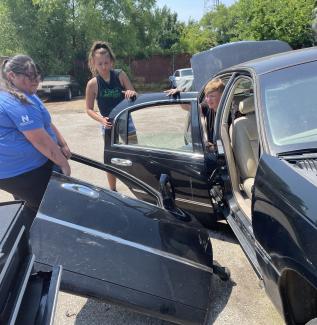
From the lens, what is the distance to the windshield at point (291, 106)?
2.13m

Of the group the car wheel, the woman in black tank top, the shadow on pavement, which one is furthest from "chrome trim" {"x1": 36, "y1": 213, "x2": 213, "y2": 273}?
the car wheel

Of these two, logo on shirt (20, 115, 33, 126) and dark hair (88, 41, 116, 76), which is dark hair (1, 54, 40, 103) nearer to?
logo on shirt (20, 115, 33, 126)

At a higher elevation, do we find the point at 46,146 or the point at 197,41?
the point at 197,41

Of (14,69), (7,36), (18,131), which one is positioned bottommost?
(18,131)

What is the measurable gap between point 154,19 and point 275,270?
24542 mm

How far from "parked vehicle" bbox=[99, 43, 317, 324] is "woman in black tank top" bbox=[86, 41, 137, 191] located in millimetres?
448

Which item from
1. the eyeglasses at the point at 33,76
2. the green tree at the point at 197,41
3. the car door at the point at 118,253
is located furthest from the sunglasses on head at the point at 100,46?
the green tree at the point at 197,41

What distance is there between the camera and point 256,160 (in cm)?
304

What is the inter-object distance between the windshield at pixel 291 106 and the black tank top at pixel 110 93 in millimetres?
2018

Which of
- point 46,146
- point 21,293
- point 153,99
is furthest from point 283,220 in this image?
point 153,99

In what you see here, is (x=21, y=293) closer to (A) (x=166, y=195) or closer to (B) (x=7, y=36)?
(A) (x=166, y=195)

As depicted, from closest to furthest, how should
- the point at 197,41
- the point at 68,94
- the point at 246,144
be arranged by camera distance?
the point at 246,144 → the point at 68,94 → the point at 197,41

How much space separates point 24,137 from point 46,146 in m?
0.16

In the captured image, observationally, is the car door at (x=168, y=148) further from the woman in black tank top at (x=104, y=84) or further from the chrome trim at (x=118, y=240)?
the chrome trim at (x=118, y=240)
